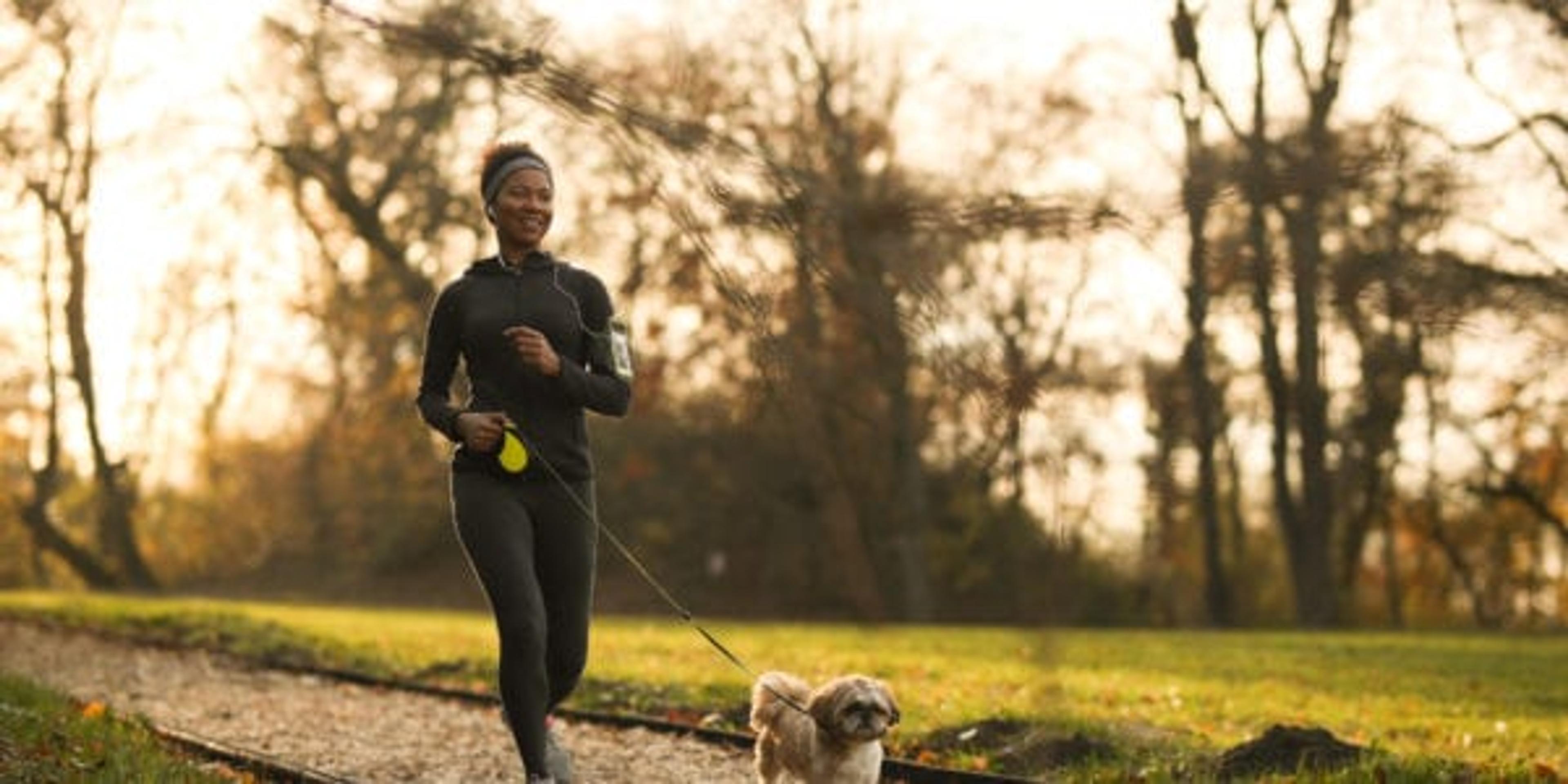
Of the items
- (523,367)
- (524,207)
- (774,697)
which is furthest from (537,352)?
(774,697)

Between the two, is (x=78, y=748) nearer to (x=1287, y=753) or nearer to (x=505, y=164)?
(x=505, y=164)

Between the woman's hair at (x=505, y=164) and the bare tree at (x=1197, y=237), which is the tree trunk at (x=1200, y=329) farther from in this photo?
the woman's hair at (x=505, y=164)

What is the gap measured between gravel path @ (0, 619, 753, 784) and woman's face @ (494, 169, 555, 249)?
2419 millimetres

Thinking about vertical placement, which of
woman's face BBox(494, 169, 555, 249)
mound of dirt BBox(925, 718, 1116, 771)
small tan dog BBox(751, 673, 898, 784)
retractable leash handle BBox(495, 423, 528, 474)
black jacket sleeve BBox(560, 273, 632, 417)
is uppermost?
woman's face BBox(494, 169, 555, 249)

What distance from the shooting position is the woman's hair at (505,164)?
19.4 ft

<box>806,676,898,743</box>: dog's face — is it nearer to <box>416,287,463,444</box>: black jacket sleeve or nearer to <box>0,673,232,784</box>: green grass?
<box>416,287,463,444</box>: black jacket sleeve

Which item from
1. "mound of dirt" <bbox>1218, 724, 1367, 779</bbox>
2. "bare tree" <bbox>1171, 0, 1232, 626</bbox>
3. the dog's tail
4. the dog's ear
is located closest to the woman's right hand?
the dog's tail

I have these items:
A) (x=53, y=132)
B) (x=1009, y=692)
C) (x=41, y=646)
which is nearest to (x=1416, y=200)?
(x=1009, y=692)

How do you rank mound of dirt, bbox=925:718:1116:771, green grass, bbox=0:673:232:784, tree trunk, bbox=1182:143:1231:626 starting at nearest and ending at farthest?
1. tree trunk, bbox=1182:143:1231:626
2. green grass, bbox=0:673:232:784
3. mound of dirt, bbox=925:718:1116:771

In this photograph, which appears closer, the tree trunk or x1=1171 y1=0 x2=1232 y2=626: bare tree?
x1=1171 y1=0 x2=1232 y2=626: bare tree

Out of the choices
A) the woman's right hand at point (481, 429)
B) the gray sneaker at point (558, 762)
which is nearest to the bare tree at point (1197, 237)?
the woman's right hand at point (481, 429)

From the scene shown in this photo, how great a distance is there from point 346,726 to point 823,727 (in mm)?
5307

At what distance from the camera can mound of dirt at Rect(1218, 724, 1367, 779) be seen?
683 cm

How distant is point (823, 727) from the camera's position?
5.30 m
